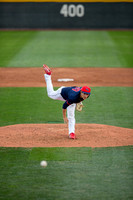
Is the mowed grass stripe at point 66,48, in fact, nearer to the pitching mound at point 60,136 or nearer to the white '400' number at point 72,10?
the white '400' number at point 72,10

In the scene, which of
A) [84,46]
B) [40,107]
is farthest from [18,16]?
[40,107]

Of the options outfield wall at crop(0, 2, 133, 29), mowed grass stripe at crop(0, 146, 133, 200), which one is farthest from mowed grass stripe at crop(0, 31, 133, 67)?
mowed grass stripe at crop(0, 146, 133, 200)

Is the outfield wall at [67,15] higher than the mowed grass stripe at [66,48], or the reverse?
the outfield wall at [67,15]

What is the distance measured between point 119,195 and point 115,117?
528 centimetres

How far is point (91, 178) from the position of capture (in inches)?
304

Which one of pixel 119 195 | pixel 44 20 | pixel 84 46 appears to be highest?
pixel 44 20

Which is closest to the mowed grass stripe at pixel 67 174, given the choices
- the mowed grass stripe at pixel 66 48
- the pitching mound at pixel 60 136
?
the pitching mound at pixel 60 136

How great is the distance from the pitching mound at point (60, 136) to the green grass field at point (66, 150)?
11.5 inches

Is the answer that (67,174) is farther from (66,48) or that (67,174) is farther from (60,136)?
(66,48)

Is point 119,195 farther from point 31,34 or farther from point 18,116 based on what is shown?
point 31,34

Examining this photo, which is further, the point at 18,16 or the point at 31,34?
the point at 18,16

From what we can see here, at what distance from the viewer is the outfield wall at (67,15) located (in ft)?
109

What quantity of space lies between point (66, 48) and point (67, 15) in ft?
30.9

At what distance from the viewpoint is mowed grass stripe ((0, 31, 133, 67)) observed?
21.0 m
